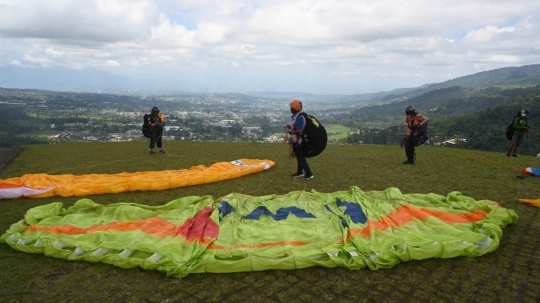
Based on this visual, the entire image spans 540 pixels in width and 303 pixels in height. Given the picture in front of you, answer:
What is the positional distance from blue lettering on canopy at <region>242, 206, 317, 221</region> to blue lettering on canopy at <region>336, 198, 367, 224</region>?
633 mm

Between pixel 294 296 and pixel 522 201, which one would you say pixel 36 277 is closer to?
pixel 294 296

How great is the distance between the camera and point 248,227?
15.7ft

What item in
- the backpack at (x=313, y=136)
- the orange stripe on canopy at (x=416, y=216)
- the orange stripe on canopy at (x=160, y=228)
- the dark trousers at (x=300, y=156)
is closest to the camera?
the orange stripe on canopy at (x=160, y=228)

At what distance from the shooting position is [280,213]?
5348 mm

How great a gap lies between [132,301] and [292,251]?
188 centimetres

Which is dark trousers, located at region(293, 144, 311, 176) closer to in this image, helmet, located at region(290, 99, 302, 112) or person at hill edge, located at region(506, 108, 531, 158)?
helmet, located at region(290, 99, 302, 112)

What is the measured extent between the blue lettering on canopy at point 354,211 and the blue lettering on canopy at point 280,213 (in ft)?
2.08

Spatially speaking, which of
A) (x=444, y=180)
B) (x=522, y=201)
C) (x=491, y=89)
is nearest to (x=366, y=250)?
(x=522, y=201)

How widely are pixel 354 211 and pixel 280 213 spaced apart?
1246 mm

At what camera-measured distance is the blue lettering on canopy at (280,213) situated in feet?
17.0

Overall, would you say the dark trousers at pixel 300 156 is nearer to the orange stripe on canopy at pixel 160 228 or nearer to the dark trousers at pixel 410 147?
the orange stripe on canopy at pixel 160 228

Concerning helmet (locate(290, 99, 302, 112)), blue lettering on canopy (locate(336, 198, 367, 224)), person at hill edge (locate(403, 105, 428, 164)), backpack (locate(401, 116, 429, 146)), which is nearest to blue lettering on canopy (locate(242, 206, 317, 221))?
blue lettering on canopy (locate(336, 198, 367, 224))

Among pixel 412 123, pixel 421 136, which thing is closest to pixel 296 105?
pixel 412 123

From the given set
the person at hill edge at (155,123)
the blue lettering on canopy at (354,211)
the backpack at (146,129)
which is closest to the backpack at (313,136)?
the blue lettering on canopy at (354,211)
